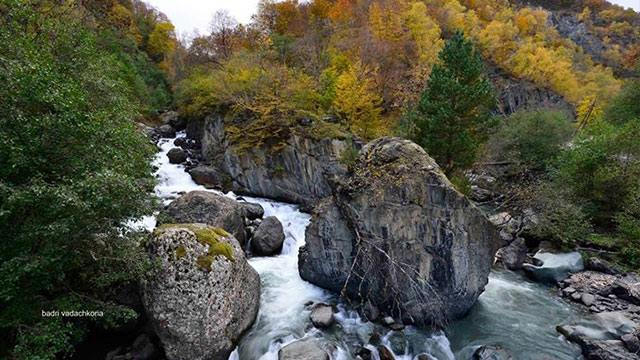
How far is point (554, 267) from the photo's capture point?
16016 millimetres

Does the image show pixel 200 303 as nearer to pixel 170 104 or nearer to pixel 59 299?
pixel 59 299

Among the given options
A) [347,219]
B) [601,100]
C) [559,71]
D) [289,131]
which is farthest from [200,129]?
[601,100]

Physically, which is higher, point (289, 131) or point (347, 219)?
point (289, 131)

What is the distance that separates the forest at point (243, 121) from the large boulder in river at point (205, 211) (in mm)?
3173

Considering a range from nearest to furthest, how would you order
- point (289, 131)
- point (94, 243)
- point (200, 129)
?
point (94, 243)
point (289, 131)
point (200, 129)

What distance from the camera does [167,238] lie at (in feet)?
31.4

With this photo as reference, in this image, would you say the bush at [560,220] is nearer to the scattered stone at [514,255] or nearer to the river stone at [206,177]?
the scattered stone at [514,255]

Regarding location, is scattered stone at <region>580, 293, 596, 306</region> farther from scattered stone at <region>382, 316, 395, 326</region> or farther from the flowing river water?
scattered stone at <region>382, 316, 395, 326</region>

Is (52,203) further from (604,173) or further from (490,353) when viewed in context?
(604,173)

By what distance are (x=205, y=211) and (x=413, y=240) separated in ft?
30.0

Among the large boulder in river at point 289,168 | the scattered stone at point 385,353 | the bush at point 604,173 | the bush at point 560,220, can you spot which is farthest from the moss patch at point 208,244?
the bush at point 604,173

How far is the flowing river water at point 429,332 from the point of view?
33.6 ft

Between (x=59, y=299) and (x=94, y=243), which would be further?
(x=94, y=243)

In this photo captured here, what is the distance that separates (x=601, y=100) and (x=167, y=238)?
6382cm
